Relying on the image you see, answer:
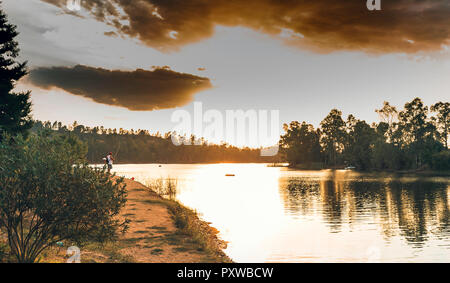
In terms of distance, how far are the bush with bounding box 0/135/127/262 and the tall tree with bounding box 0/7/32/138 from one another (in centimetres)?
1925

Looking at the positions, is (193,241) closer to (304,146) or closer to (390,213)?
(390,213)

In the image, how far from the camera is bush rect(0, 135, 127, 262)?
10539 mm

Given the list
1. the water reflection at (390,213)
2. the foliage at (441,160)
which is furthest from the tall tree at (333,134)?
the water reflection at (390,213)

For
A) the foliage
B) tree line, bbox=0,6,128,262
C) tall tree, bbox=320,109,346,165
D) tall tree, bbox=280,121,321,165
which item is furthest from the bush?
tall tree, bbox=280,121,321,165

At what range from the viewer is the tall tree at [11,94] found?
27297 millimetres

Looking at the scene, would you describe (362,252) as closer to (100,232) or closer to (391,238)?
(391,238)

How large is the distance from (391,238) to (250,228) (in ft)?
34.9

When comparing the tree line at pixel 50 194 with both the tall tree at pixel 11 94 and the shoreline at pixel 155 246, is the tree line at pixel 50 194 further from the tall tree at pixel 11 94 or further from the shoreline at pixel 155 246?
the tall tree at pixel 11 94

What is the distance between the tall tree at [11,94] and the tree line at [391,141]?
12146 cm

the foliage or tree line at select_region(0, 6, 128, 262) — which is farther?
the foliage

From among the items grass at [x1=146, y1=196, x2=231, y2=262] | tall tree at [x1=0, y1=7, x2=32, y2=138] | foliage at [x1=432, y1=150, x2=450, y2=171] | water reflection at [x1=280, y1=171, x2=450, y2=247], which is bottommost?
water reflection at [x1=280, y1=171, x2=450, y2=247]

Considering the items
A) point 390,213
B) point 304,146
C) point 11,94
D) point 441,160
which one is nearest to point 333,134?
point 304,146

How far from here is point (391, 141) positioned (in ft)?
418

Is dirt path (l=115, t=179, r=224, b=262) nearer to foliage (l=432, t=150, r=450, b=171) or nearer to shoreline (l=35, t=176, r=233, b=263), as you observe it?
shoreline (l=35, t=176, r=233, b=263)
